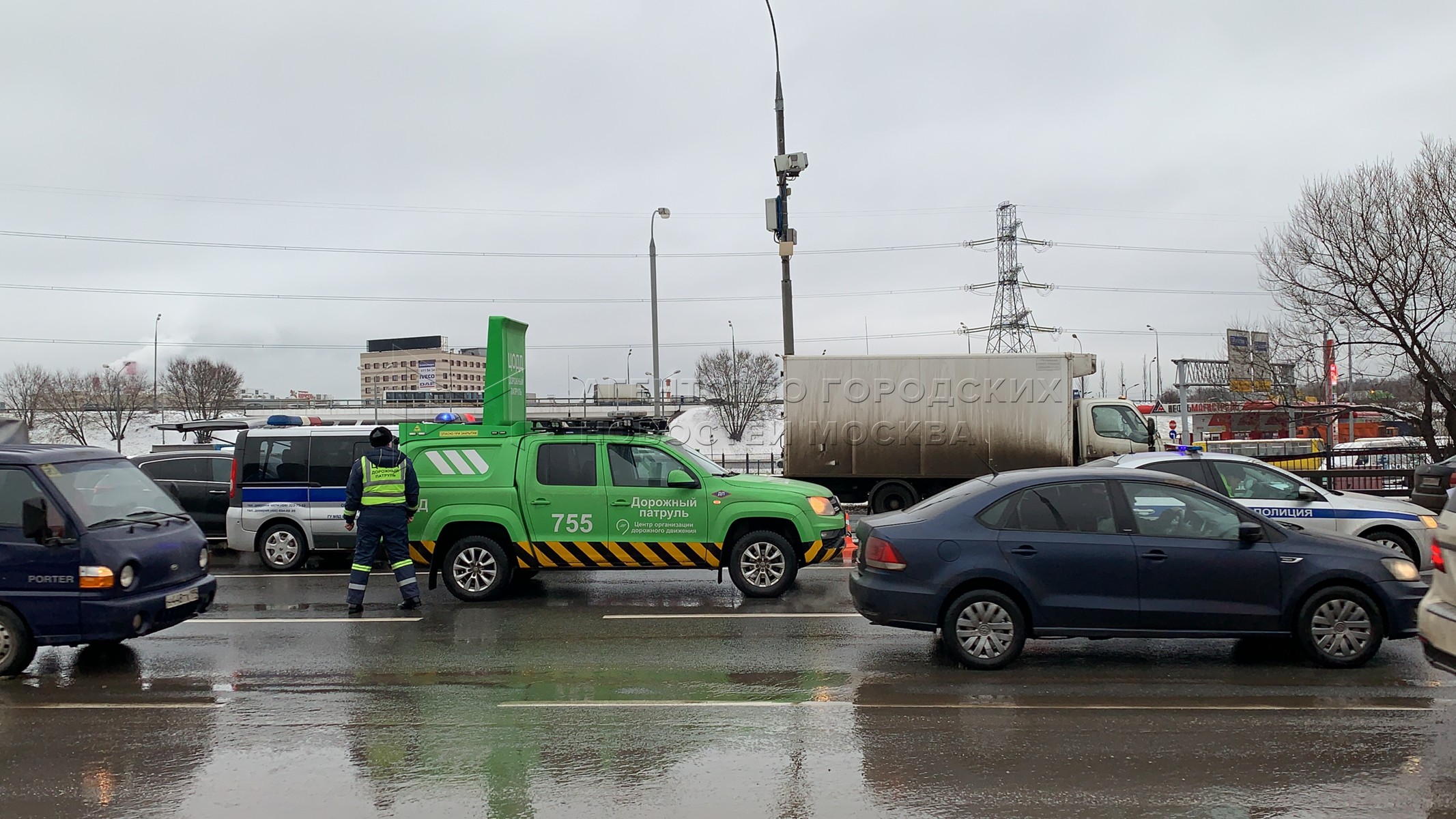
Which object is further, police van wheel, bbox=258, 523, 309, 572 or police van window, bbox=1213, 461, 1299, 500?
police van wheel, bbox=258, 523, 309, 572

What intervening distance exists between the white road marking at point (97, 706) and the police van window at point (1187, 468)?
933 cm

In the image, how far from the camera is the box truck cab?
719 cm

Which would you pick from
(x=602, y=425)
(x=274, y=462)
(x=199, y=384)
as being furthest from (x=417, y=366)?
(x=602, y=425)

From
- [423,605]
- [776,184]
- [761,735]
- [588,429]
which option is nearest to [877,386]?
[776,184]

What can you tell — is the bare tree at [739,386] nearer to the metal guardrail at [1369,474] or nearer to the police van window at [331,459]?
A: the metal guardrail at [1369,474]

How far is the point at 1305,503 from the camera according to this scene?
1017 cm

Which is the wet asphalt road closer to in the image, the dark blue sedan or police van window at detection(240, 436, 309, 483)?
the dark blue sedan

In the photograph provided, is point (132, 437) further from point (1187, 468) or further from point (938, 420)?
point (1187, 468)

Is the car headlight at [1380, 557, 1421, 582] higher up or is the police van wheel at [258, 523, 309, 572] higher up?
the car headlight at [1380, 557, 1421, 582]

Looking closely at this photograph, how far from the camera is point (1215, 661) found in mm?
7445

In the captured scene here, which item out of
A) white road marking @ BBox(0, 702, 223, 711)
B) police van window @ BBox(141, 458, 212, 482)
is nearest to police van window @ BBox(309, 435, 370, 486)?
police van window @ BBox(141, 458, 212, 482)

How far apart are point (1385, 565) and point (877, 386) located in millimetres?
12050

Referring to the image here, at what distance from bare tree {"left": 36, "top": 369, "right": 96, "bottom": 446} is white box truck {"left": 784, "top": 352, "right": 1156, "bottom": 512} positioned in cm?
3707

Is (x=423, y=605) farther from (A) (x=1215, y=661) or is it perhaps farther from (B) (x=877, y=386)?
(B) (x=877, y=386)
